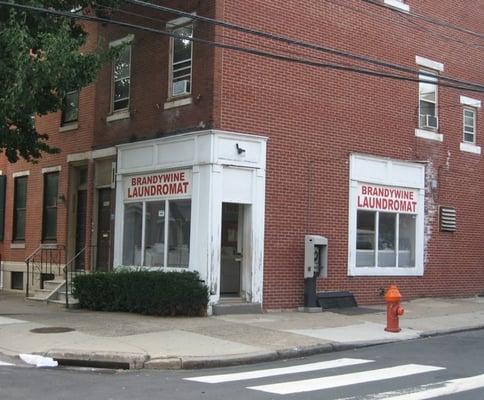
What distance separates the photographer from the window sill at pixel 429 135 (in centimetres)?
1835

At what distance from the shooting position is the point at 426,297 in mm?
18297

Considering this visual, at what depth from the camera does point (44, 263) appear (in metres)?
19.5

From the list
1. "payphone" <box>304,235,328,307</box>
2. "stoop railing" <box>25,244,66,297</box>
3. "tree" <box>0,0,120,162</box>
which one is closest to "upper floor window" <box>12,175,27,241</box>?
"stoop railing" <box>25,244,66,297</box>

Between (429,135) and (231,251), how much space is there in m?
7.06

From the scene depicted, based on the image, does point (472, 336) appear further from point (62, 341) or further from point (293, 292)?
point (62, 341)

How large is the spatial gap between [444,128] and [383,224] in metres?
3.64

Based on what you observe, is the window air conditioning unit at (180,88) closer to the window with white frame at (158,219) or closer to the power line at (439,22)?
the window with white frame at (158,219)

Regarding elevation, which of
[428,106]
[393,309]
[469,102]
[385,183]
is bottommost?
[393,309]

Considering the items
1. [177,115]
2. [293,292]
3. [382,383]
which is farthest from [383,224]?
[382,383]

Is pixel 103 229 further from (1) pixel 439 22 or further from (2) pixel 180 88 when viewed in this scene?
(1) pixel 439 22

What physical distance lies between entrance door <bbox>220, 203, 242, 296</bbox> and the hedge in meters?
→ 1.11

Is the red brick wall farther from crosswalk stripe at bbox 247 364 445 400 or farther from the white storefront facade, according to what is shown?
crosswalk stripe at bbox 247 364 445 400

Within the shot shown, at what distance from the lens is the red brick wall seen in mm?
15078

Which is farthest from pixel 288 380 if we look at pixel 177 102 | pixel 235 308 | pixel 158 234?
pixel 177 102
